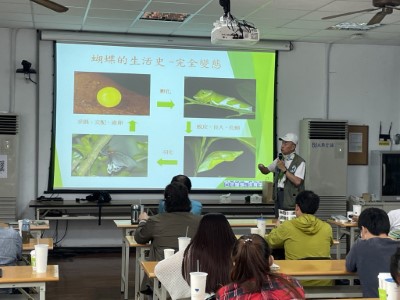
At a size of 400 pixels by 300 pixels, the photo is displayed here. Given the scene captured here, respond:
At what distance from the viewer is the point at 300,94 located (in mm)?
10023

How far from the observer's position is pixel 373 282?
4.18 metres

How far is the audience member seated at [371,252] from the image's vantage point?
4180 mm

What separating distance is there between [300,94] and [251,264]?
7.45m

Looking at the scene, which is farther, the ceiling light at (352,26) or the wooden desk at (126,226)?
the ceiling light at (352,26)

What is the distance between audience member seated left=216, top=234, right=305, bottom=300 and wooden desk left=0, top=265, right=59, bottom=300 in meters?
1.64

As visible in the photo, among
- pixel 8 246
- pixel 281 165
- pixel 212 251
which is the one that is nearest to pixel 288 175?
pixel 281 165

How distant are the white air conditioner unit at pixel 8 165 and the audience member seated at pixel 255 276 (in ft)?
21.1

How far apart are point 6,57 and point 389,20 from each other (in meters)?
5.15

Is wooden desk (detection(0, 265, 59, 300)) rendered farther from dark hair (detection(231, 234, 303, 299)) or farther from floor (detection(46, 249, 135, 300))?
floor (detection(46, 249, 135, 300))

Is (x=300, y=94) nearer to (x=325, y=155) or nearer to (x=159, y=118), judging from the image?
(x=325, y=155)

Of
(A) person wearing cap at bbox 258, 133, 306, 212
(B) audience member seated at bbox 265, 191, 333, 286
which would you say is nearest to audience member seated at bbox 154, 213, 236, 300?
(B) audience member seated at bbox 265, 191, 333, 286

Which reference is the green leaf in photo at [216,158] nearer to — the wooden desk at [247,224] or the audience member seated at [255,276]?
the wooden desk at [247,224]

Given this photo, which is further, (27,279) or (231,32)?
(231,32)

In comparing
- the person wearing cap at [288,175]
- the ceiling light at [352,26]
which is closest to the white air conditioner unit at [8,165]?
the person wearing cap at [288,175]
